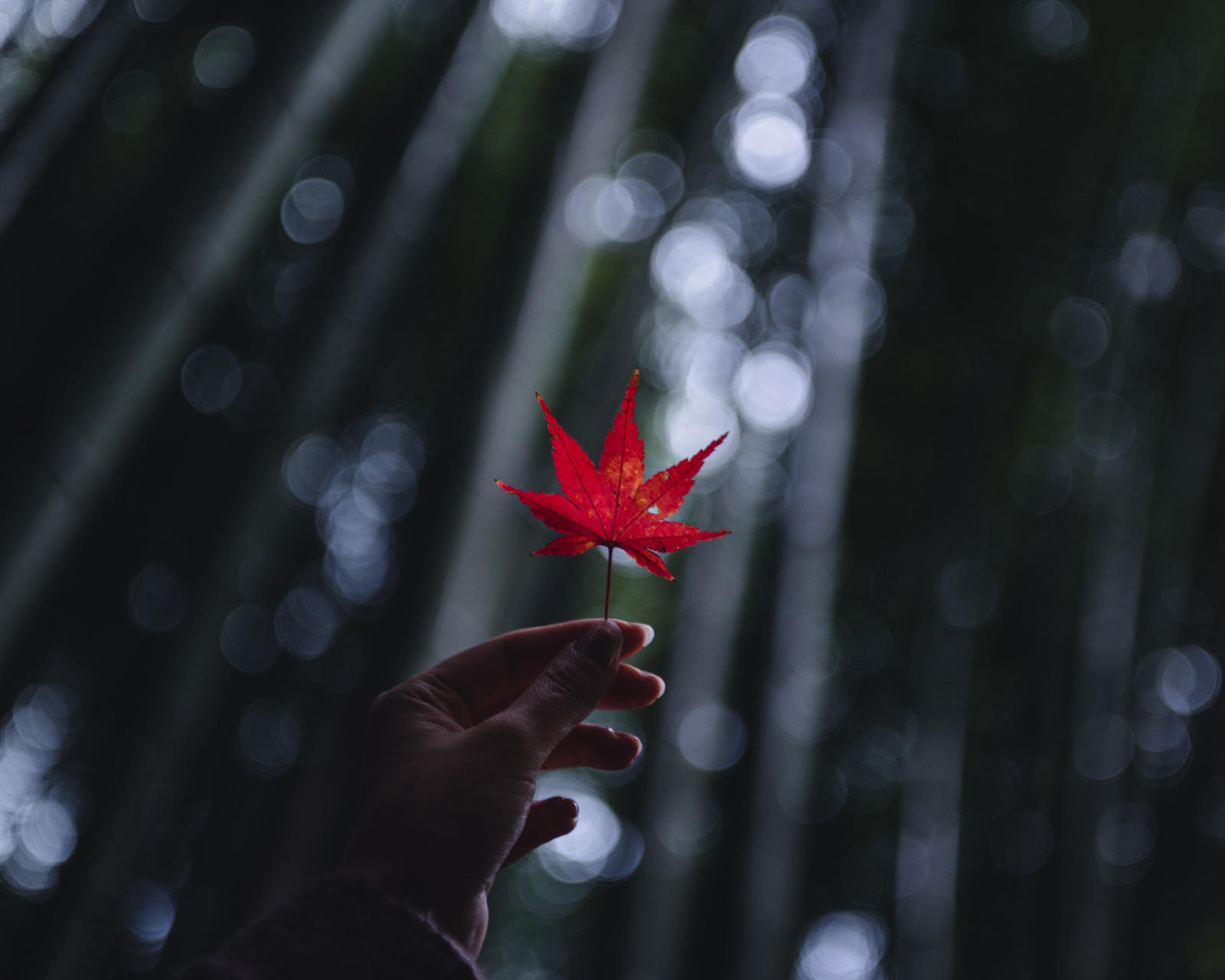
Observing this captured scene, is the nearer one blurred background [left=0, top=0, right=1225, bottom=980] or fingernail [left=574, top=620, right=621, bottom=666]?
fingernail [left=574, top=620, right=621, bottom=666]

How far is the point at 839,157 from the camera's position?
2639mm

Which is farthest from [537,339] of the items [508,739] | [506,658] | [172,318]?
[508,739]

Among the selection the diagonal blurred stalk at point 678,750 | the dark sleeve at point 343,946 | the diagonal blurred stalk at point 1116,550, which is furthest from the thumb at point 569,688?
the diagonal blurred stalk at point 1116,550

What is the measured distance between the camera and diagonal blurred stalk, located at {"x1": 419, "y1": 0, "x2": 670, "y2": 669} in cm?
145

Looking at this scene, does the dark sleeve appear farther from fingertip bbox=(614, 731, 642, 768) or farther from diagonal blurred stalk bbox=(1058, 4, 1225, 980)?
diagonal blurred stalk bbox=(1058, 4, 1225, 980)

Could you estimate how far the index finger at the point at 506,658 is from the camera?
68 centimetres

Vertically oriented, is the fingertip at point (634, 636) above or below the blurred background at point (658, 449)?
below

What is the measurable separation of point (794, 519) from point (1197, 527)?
2697 millimetres

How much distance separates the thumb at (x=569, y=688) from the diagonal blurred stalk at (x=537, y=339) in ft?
2.60

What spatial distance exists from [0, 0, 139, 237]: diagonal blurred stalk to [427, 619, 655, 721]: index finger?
39.4 inches

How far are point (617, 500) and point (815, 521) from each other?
66.8 inches

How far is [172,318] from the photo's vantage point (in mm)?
1217

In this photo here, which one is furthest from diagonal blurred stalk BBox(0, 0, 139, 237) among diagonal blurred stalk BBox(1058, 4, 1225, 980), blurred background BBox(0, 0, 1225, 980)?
diagonal blurred stalk BBox(1058, 4, 1225, 980)

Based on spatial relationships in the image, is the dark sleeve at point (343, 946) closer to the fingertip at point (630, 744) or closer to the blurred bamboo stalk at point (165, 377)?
the fingertip at point (630, 744)
